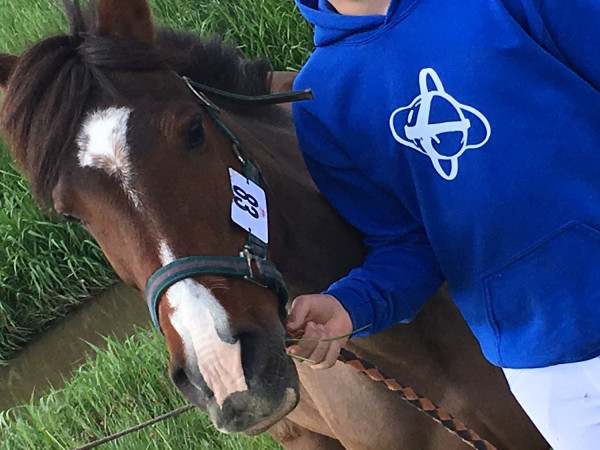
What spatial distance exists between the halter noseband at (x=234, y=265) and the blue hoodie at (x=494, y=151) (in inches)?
4.8

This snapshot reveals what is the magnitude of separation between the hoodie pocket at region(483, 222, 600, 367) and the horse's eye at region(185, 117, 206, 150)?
0.54 metres

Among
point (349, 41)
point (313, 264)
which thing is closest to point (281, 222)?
point (313, 264)

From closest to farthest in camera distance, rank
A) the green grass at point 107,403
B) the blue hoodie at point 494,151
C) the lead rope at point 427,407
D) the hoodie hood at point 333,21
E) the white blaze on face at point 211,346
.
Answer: the white blaze on face at point 211,346 < the blue hoodie at point 494,151 < the hoodie hood at point 333,21 < the lead rope at point 427,407 < the green grass at point 107,403

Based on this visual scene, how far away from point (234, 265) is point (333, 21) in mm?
487

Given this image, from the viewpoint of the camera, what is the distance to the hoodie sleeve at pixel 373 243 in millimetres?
1255

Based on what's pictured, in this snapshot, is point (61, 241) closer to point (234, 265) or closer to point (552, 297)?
point (234, 265)

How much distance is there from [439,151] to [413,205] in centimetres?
15

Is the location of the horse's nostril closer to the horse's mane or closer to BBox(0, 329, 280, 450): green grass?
the horse's mane

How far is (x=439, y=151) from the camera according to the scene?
46.3 inches

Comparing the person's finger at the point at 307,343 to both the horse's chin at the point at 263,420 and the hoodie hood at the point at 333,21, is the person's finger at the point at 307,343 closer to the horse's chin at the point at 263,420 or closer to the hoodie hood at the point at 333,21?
the horse's chin at the point at 263,420

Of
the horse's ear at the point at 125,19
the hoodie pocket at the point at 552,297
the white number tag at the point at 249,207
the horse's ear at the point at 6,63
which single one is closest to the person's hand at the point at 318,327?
the white number tag at the point at 249,207

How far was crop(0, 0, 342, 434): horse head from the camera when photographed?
1.04 metres

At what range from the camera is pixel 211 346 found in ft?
3.32

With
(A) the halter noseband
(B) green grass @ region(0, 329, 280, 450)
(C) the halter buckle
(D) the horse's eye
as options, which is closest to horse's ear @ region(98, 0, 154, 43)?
(A) the halter noseband
